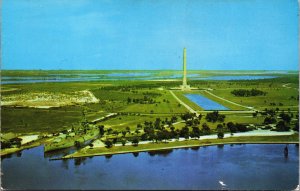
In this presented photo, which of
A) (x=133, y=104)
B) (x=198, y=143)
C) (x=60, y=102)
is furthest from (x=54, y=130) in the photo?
(x=198, y=143)

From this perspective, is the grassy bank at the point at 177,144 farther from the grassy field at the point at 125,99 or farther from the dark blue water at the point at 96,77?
the dark blue water at the point at 96,77

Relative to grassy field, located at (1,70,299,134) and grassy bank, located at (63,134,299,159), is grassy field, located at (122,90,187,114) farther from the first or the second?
grassy bank, located at (63,134,299,159)

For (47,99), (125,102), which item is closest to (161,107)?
(125,102)

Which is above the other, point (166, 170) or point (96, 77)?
point (96, 77)

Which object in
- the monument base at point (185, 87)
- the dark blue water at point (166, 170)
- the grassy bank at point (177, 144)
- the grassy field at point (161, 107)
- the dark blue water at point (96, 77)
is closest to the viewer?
the dark blue water at point (166, 170)

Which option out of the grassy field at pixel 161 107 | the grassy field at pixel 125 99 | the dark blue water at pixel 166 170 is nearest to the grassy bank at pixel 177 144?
the dark blue water at pixel 166 170

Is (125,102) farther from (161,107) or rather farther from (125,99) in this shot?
(161,107)
